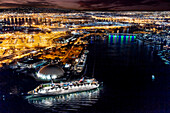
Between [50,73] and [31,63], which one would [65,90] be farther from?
[31,63]

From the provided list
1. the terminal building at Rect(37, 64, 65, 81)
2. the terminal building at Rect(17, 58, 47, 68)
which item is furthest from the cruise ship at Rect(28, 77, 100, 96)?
the terminal building at Rect(17, 58, 47, 68)

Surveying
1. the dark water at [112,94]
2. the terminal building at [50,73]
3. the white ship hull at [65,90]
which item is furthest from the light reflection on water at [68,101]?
the terminal building at [50,73]

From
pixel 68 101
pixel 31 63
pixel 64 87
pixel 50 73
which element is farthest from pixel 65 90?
pixel 31 63

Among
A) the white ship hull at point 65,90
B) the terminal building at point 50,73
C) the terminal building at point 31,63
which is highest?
the terminal building at point 31,63

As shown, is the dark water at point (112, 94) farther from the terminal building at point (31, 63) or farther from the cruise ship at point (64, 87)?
the terminal building at point (31, 63)

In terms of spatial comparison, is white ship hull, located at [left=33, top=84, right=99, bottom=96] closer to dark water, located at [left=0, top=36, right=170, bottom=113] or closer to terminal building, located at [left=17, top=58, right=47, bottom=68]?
dark water, located at [left=0, top=36, right=170, bottom=113]

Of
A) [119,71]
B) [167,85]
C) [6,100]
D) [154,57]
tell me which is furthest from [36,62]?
[154,57]

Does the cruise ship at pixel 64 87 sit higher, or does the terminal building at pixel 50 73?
the terminal building at pixel 50 73
